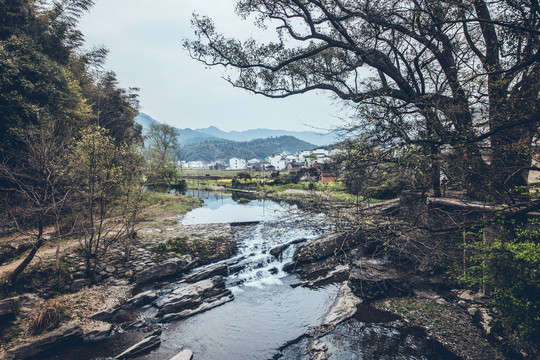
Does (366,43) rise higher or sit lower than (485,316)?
higher

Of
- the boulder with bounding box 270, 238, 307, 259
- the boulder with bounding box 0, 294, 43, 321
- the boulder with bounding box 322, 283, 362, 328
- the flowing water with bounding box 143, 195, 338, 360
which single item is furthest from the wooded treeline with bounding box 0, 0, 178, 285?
the boulder with bounding box 322, 283, 362, 328

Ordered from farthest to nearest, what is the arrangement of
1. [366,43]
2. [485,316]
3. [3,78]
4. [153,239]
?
[153,239], [3,78], [366,43], [485,316]

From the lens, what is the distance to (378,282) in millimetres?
10711

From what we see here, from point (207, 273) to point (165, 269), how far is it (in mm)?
2297

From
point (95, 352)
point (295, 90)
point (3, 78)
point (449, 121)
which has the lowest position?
point (95, 352)

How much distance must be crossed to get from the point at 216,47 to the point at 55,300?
12421mm

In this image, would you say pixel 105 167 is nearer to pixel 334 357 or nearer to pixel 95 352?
pixel 95 352

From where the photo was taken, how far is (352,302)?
1037 cm

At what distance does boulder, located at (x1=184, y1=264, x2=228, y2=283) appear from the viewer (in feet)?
42.3

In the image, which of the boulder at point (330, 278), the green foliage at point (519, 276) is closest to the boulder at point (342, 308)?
the boulder at point (330, 278)

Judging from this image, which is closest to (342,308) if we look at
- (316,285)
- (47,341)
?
(316,285)

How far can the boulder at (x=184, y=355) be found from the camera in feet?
25.1

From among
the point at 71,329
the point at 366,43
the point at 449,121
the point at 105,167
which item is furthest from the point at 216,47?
the point at 71,329

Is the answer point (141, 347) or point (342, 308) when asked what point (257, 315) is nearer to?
point (342, 308)
